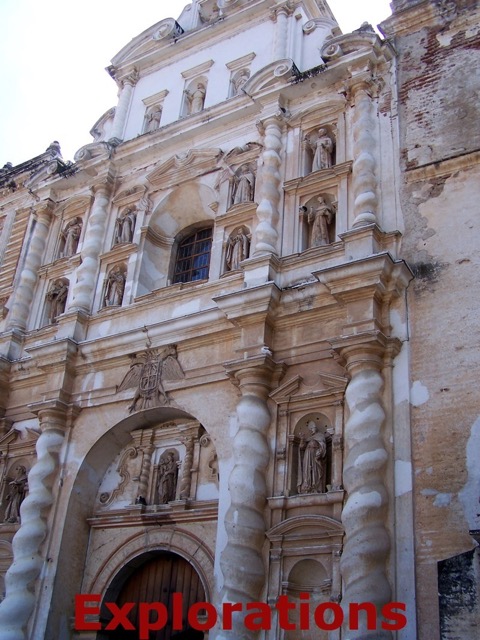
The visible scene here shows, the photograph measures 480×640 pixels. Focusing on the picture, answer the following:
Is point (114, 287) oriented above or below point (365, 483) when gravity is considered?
above

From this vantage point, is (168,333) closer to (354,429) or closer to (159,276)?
(159,276)

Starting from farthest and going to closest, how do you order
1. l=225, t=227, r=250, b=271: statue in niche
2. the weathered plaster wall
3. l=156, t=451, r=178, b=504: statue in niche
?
l=225, t=227, r=250, b=271: statue in niche, l=156, t=451, r=178, b=504: statue in niche, the weathered plaster wall

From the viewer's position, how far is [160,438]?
36.3ft

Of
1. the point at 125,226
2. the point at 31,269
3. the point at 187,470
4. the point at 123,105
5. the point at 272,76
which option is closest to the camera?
the point at 187,470

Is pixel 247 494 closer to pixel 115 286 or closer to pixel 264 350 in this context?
pixel 264 350

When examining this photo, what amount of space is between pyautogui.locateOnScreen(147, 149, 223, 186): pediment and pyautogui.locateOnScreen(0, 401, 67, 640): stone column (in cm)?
429

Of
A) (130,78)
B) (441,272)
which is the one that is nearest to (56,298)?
(130,78)

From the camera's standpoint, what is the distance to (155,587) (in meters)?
10.2

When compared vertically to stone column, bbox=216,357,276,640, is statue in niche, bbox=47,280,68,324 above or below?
above

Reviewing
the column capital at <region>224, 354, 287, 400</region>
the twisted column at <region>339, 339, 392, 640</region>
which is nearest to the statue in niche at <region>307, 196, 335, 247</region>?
the column capital at <region>224, 354, 287, 400</region>

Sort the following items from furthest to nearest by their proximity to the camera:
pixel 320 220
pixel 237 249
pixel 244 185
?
pixel 244 185
pixel 237 249
pixel 320 220

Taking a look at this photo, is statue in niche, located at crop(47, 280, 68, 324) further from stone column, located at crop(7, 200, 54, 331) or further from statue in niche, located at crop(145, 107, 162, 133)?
statue in niche, located at crop(145, 107, 162, 133)

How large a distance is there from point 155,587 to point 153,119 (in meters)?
8.85

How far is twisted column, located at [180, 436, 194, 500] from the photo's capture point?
1027cm
